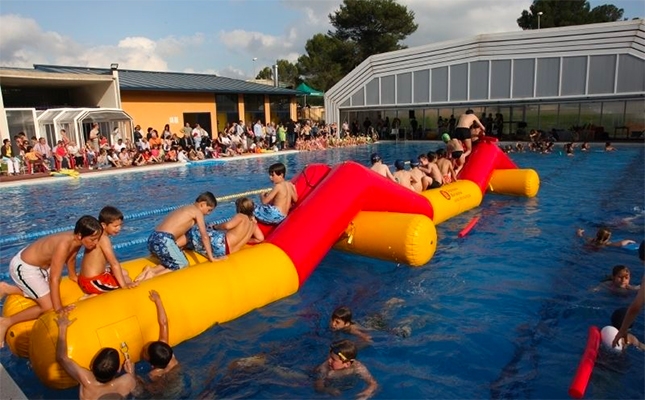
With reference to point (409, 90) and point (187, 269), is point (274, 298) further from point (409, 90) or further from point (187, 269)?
point (409, 90)

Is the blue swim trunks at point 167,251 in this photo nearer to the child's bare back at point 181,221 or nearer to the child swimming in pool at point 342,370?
the child's bare back at point 181,221

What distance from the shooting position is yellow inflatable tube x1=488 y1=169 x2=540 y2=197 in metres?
9.58

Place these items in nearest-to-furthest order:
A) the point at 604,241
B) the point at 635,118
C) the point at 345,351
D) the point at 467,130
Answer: the point at 345,351, the point at 604,241, the point at 467,130, the point at 635,118

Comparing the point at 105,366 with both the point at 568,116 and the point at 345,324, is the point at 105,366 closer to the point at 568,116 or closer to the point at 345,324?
the point at 345,324

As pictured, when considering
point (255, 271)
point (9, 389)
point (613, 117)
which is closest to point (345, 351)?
point (255, 271)

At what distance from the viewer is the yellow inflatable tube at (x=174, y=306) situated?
3.43 m

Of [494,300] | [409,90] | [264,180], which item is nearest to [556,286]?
[494,300]

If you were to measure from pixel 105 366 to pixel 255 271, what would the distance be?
1.68 m

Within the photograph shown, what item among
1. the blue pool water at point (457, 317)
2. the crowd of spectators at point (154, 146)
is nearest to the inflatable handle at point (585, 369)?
the blue pool water at point (457, 317)

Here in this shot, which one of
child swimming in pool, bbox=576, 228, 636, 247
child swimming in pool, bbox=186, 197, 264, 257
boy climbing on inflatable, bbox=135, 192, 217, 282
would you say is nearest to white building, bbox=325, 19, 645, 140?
child swimming in pool, bbox=576, 228, 636, 247

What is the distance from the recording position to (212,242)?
4.89 meters

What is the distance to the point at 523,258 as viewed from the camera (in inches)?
243

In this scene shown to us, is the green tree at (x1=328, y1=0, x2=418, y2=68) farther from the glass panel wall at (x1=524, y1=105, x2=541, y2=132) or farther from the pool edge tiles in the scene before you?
the pool edge tiles

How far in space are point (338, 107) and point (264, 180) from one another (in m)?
14.3
